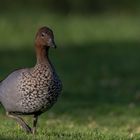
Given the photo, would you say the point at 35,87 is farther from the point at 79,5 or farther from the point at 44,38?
the point at 79,5

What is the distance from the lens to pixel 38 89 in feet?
36.3

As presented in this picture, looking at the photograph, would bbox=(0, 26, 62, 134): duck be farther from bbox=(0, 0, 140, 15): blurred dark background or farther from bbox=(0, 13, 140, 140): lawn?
bbox=(0, 0, 140, 15): blurred dark background

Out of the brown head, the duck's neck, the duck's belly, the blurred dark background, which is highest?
the blurred dark background

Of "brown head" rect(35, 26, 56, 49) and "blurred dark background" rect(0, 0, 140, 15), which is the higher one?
"blurred dark background" rect(0, 0, 140, 15)

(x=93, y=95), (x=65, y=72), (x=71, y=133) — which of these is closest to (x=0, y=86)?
(x=71, y=133)

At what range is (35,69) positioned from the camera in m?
11.3

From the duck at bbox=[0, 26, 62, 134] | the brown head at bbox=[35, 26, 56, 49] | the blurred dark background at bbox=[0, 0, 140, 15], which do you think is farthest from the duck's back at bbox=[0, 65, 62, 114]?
the blurred dark background at bbox=[0, 0, 140, 15]

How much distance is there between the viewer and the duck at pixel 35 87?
1110cm

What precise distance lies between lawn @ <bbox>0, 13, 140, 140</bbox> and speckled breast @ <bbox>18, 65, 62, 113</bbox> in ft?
1.28

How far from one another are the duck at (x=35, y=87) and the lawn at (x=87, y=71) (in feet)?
1.21

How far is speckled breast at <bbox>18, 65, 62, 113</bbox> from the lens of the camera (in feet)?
36.4

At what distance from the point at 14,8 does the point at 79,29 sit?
811 centimetres

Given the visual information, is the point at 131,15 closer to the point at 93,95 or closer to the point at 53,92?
the point at 93,95

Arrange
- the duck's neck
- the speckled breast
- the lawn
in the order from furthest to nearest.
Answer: the lawn < the duck's neck < the speckled breast
